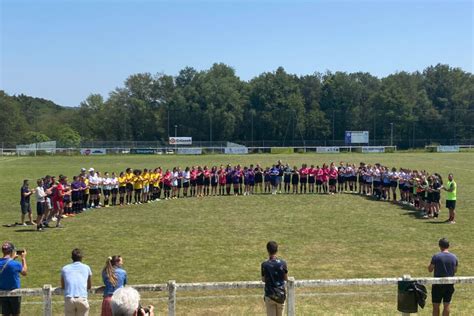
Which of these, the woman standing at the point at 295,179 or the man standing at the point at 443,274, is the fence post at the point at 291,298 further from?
the woman standing at the point at 295,179

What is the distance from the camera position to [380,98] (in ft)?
375

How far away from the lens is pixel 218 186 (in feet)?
104

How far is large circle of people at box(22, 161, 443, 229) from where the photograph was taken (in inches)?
845

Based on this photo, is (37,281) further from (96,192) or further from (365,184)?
(365,184)

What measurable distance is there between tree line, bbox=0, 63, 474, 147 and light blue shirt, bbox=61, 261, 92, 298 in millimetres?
101117

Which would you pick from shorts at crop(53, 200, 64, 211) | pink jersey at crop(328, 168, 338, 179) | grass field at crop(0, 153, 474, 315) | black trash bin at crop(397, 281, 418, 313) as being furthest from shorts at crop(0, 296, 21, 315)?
pink jersey at crop(328, 168, 338, 179)

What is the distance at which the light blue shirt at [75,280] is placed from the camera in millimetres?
7660

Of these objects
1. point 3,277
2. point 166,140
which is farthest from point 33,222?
point 166,140

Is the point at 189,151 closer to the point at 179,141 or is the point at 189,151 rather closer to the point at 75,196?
the point at 179,141

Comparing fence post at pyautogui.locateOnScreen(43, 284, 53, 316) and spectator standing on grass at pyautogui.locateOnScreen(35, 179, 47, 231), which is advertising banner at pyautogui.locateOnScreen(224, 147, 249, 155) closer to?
spectator standing on grass at pyautogui.locateOnScreen(35, 179, 47, 231)

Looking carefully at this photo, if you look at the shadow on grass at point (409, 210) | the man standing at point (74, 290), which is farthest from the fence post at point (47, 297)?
the shadow on grass at point (409, 210)

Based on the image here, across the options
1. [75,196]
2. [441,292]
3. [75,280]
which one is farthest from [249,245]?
[75,196]

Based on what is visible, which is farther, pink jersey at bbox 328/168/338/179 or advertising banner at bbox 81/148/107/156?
advertising banner at bbox 81/148/107/156

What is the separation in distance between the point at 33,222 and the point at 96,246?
5857mm
